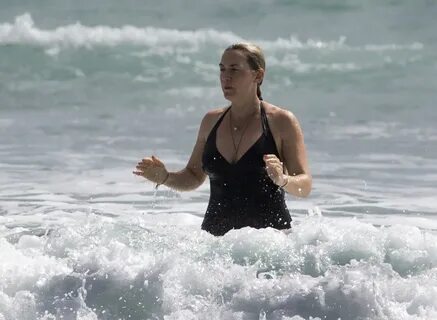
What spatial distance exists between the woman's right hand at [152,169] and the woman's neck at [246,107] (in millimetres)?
492

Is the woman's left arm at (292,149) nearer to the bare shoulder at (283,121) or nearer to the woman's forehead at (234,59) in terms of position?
the bare shoulder at (283,121)

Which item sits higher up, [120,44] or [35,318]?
[120,44]

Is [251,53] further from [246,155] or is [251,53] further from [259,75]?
[246,155]

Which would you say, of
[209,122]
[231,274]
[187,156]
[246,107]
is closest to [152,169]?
[209,122]

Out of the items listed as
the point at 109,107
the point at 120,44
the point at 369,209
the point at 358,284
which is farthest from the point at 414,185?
the point at 120,44

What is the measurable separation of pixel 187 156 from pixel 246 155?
6964 millimetres

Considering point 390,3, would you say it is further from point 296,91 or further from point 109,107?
point 109,107

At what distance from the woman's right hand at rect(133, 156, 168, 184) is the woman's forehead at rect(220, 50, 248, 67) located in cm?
62

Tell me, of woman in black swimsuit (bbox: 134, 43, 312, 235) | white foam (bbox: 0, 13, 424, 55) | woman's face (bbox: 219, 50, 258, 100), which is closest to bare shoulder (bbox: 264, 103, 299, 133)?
woman in black swimsuit (bbox: 134, 43, 312, 235)

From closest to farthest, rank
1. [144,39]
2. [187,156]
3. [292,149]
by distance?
[292,149] → [187,156] → [144,39]

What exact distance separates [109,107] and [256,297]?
1472 cm

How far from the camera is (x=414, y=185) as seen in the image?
997cm

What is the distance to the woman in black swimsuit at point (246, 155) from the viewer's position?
5.32 meters

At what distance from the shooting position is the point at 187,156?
12266 millimetres
